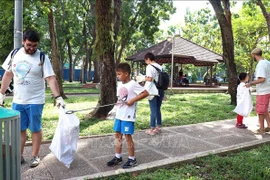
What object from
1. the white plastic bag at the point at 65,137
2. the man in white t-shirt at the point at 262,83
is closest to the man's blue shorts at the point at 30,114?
the white plastic bag at the point at 65,137

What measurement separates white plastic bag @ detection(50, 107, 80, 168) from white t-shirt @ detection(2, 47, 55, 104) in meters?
0.43

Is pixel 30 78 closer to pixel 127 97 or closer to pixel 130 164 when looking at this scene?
pixel 127 97

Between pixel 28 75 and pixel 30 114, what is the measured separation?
526mm

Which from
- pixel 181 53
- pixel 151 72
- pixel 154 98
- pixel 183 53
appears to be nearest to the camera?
pixel 151 72

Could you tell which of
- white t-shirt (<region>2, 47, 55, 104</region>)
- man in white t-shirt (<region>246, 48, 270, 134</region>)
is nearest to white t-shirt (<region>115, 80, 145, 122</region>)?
white t-shirt (<region>2, 47, 55, 104</region>)

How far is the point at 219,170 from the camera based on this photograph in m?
3.89

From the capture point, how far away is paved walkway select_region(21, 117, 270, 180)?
12.0ft

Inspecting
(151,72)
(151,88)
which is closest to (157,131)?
(151,88)

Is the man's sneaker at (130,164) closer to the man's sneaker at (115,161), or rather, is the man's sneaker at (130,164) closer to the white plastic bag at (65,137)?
the man's sneaker at (115,161)

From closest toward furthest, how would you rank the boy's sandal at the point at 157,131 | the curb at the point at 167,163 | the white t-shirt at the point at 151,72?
the curb at the point at 167,163 → the white t-shirt at the point at 151,72 → the boy's sandal at the point at 157,131

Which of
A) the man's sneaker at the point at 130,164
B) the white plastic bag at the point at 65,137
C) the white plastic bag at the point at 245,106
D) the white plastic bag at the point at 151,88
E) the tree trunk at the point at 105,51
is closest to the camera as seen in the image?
the white plastic bag at the point at 65,137

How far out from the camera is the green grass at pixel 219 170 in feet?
11.8

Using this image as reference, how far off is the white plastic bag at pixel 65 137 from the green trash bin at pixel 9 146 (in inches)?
47.7

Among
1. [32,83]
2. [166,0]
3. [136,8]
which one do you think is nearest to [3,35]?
[136,8]
